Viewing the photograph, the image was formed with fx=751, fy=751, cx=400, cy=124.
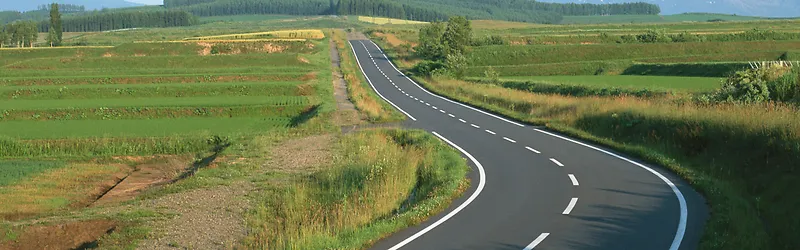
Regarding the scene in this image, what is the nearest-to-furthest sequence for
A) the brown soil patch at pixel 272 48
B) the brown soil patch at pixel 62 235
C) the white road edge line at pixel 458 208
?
the white road edge line at pixel 458 208, the brown soil patch at pixel 62 235, the brown soil patch at pixel 272 48

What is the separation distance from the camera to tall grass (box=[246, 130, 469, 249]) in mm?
12992

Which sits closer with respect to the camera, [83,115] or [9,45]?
[83,115]

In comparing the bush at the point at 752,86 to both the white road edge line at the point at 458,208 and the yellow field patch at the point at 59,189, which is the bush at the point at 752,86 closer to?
the white road edge line at the point at 458,208

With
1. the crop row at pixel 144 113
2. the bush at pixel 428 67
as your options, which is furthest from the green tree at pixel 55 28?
the crop row at pixel 144 113

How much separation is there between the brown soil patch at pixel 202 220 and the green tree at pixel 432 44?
54674 mm

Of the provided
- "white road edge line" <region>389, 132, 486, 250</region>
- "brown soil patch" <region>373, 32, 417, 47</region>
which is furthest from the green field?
"brown soil patch" <region>373, 32, 417, 47</region>

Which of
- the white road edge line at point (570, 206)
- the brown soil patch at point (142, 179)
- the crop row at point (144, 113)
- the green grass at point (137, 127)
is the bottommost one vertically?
the brown soil patch at point (142, 179)

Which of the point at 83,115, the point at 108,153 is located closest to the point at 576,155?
the point at 108,153

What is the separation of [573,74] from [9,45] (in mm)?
104375

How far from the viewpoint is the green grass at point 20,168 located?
23.8 m

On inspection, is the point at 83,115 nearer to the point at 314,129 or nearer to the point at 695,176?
the point at 314,129

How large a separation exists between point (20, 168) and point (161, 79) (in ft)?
96.3

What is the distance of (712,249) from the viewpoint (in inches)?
440

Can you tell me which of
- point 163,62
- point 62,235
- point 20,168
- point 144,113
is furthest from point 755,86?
point 163,62
